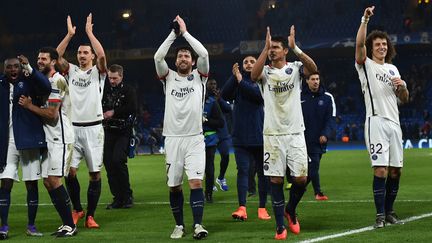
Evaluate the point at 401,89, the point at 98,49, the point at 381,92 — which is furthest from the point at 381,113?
the point at 98,49

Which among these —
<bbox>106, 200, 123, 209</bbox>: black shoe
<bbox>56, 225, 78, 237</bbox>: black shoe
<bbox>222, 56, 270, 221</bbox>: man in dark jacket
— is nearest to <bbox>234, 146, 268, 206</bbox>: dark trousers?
<bbox>222, 56, 270, 221</bbox>: man in dark jacket

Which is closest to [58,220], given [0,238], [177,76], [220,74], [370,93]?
[0,238]

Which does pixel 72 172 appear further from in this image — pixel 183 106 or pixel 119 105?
pixel 183 106

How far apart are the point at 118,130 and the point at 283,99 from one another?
4258mm

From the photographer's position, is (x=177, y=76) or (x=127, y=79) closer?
(x=177, y=76)

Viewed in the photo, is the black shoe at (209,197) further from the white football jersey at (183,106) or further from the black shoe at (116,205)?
the white football jersey at (183,106)

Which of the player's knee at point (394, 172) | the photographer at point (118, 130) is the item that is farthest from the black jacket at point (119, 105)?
the player's knee at point (394, 172)

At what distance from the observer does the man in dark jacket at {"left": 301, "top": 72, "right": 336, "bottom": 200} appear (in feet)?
39.6

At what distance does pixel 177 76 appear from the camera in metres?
8.72

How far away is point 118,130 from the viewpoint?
1200cm

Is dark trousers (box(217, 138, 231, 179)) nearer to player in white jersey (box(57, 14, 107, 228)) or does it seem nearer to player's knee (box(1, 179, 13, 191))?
player in white jersey (box(57, 14, 107, 228))

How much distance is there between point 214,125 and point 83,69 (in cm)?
347

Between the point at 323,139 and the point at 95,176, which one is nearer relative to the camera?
the point at 95,176

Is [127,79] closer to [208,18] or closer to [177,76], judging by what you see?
[208,18]
